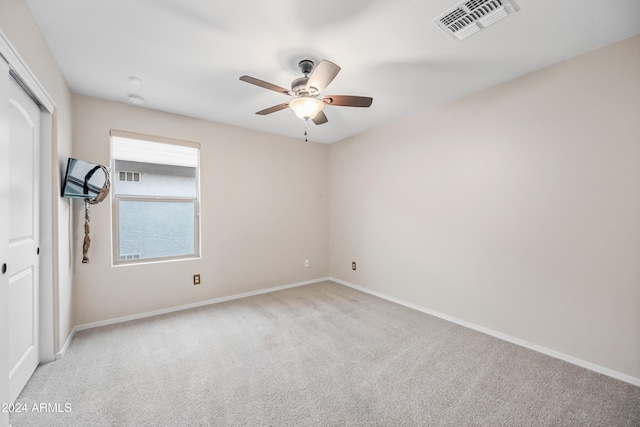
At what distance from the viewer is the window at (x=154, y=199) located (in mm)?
3049

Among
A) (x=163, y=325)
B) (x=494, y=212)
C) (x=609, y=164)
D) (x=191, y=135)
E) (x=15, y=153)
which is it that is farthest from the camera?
(x=191, y=135)

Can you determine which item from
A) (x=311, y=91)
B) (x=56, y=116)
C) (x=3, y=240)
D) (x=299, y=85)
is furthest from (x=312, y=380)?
(x=56, y=116)

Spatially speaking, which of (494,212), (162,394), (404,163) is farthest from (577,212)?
(162,394)

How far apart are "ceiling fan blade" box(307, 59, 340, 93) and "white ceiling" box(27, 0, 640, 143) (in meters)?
0.29

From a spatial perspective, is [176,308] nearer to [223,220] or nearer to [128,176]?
[223,220]

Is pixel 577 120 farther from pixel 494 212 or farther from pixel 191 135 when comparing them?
pixel 191 135

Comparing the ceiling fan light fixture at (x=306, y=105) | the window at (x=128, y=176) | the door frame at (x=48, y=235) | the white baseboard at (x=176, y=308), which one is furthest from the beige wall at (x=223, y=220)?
the ceiling fan light fixture at (x=306, y=105)

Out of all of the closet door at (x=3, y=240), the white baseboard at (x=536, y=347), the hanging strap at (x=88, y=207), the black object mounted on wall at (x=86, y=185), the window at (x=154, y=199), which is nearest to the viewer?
the closet door at (x=3, y=240)

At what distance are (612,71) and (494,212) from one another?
1329mm

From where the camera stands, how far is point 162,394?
1.81 m

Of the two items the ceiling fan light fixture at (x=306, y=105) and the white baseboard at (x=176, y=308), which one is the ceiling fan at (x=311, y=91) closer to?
the ceiling fan light fixture at (x=306, y=105)

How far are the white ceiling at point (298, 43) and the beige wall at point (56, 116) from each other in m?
0.13

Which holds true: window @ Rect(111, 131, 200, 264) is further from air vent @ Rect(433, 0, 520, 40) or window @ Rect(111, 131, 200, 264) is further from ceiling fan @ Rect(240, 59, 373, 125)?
air vent @ Rect(433, 0, 520, 40)

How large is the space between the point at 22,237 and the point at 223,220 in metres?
1.99
